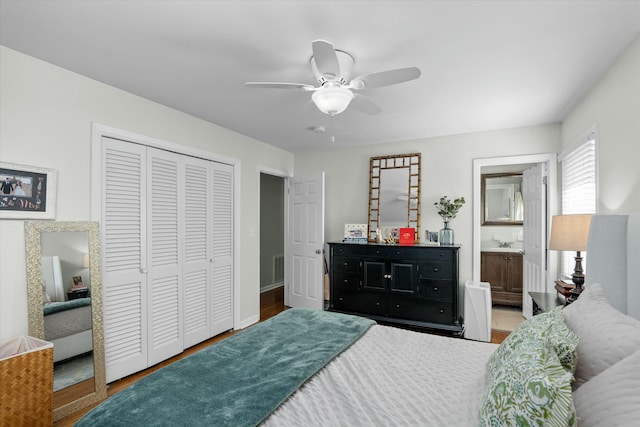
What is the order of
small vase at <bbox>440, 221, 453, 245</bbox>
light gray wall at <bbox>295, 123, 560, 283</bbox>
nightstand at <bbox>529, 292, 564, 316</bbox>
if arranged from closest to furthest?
nightstand at <bbox>529, 292, 564, 316</bbox> → light gray wall at <bbox>295, 123, 560, 283</bbox> → small vase at <bbox>440, 221, 453, 245</bbox>

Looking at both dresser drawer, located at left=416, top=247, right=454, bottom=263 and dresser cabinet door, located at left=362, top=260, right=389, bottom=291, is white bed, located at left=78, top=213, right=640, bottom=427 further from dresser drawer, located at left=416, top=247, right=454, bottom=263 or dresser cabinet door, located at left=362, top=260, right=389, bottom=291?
dresser cabinet door, located at left=362, top=260, right=389, bottom=291

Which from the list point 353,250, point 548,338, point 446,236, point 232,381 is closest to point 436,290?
point 446,236

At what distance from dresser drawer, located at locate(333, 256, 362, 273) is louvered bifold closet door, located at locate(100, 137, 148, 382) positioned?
7.65ft

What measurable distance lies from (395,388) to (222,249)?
295 centimetres

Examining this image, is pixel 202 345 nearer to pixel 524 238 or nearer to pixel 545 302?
pixel 545 302

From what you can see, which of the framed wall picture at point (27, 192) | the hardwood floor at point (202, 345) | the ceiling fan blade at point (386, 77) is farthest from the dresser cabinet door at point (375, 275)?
the framed wall picture at point (27, 192)

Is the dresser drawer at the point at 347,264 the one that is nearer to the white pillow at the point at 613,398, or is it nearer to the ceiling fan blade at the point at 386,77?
the ceiling fan blade at the point at 386,77

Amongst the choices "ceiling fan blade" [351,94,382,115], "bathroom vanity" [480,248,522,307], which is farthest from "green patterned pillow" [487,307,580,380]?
"bathroom vanity" [480,248,522,307]

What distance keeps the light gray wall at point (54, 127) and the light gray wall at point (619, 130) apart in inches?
143

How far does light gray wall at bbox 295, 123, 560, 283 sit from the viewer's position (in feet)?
12.7

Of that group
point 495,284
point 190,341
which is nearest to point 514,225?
point 495,284

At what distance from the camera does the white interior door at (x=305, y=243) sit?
4602mm

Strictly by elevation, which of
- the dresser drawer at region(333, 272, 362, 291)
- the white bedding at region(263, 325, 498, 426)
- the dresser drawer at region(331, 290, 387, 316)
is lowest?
the dresser drawer at region(331, 290, 387, 316)

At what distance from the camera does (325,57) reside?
1.67 metres
